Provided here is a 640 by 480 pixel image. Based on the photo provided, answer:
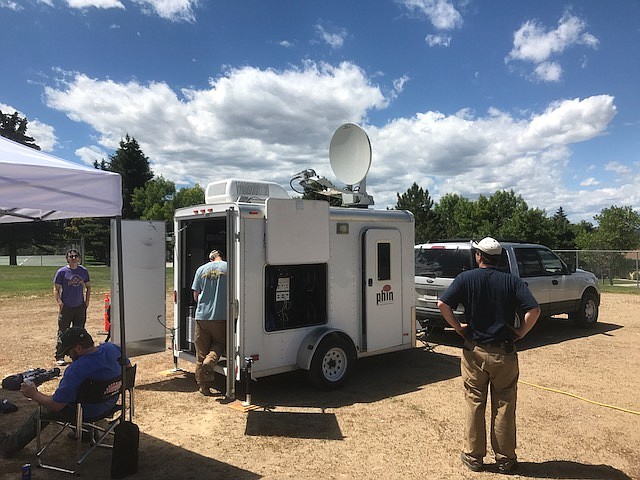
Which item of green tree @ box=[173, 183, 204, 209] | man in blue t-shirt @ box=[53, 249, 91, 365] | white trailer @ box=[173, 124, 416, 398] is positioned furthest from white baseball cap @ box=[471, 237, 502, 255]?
green tree @ box=[173, 183, 204, 209]

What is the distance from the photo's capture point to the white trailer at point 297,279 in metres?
5.50

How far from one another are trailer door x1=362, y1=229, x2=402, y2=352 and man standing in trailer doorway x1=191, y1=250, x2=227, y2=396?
6.26 feet

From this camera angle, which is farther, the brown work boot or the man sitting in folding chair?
the brown work boot

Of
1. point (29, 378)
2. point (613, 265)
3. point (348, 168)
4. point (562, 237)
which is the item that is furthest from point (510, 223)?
point (29, 378)

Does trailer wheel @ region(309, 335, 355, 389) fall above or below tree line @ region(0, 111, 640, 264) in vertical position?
below

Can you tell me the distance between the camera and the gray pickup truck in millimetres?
8758

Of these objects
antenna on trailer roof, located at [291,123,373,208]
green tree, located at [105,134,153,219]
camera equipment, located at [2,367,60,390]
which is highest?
green tree, located at [105,134,153,219]

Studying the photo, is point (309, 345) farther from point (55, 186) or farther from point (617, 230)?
point (617, 230)

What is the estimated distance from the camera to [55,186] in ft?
12.1

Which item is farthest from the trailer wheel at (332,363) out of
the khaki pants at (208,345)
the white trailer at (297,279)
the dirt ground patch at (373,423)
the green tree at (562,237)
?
the green tree at (562,237)

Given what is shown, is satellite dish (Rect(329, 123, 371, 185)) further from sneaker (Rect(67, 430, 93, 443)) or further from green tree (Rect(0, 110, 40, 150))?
green tree (Rect(0, 110, 40, 150))

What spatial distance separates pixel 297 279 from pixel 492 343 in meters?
3.20

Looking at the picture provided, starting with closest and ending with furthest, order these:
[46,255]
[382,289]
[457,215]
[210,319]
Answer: [210,319] → [382,289] → [46,255] → [457,215]

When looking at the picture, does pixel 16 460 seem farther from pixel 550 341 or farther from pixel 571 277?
pixel 571 277
